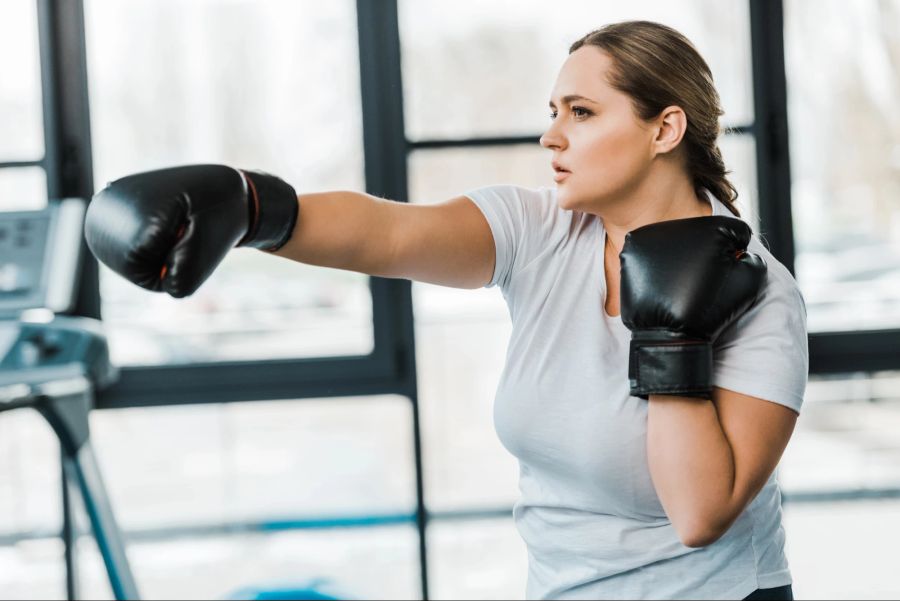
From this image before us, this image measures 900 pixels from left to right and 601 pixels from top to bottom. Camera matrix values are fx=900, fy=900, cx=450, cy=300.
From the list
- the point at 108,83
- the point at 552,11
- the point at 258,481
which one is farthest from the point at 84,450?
the point at 552,11

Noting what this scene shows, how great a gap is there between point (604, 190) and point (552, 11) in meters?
1.49

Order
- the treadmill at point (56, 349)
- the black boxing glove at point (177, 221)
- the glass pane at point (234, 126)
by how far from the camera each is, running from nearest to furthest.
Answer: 1. the black boxing glove at point (177, 221)
2. the treadmill at point (56, 349)
3. the glass pane at point (234, 126)

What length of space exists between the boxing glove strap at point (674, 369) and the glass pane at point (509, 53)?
160 centimetres

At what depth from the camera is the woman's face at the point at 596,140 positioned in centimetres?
133

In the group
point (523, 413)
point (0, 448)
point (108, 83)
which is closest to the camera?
point (523, 413)

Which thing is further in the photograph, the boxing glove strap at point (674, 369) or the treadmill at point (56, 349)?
the treadmill at point (56, 349)

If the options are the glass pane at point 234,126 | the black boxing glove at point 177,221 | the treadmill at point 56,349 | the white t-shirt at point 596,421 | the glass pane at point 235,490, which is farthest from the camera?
the glass pane at point 235,490

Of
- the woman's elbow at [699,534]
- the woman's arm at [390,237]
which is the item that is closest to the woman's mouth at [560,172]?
the woman's arm at [390,237]

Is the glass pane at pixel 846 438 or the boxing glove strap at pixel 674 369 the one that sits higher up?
the boxing glove strap at pixel 674 369

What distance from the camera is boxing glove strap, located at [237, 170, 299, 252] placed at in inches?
48.6

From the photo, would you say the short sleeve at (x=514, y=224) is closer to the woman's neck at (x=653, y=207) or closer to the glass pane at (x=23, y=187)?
the woman's neck at (x=653, y=207)

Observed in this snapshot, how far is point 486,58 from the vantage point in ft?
8.81

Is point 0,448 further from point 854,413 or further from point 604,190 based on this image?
point 854,413

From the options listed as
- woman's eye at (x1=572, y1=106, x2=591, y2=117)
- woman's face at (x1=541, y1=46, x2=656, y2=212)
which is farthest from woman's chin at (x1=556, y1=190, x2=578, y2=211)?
woman's eye at (x1=572, y1=106, x2=591, y2=117)
